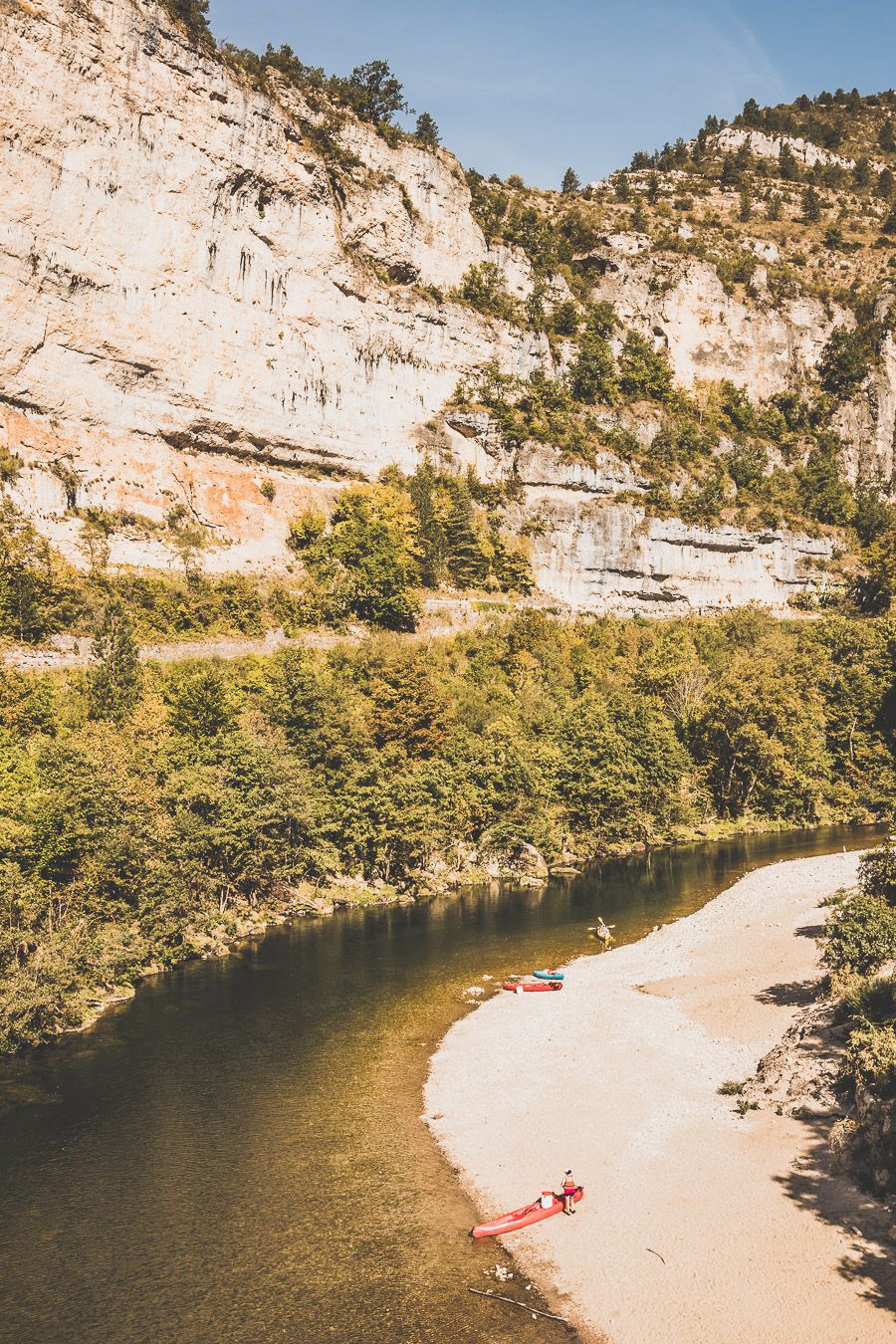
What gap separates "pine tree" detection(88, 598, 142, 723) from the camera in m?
40.3

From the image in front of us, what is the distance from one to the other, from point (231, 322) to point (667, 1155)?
2911 inches

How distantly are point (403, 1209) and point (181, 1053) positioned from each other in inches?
381

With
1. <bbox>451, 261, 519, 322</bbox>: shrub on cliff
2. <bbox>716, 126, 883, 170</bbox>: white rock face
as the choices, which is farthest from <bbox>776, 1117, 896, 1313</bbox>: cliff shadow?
<bbox>716, 126, 883, 170</bbox>: white rock face

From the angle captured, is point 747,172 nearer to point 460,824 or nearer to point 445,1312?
point 460,824

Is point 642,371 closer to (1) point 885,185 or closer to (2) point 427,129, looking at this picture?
(2) point 427,129

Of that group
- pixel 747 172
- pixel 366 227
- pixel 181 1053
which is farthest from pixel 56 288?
pixel 747 172

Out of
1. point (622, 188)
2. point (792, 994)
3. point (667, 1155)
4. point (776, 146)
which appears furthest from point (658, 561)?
point (776, 146)

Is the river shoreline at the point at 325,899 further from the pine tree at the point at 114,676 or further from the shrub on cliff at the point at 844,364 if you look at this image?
the shrub on cliff at the point at 844,364

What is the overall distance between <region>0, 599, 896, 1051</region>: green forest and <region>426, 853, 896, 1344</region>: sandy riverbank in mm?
12770

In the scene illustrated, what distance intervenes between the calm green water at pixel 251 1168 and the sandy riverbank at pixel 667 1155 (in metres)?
0.97

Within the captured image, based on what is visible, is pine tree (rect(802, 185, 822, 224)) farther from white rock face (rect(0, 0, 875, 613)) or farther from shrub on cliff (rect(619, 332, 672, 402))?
white rock face (rect(0, 0, 875, 613))

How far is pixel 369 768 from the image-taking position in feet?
139

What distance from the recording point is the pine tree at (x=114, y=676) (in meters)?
40.3

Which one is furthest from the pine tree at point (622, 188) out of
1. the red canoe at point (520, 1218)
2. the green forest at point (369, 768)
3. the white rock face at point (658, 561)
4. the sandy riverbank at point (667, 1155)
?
the red canoe at point (520, 1218)
